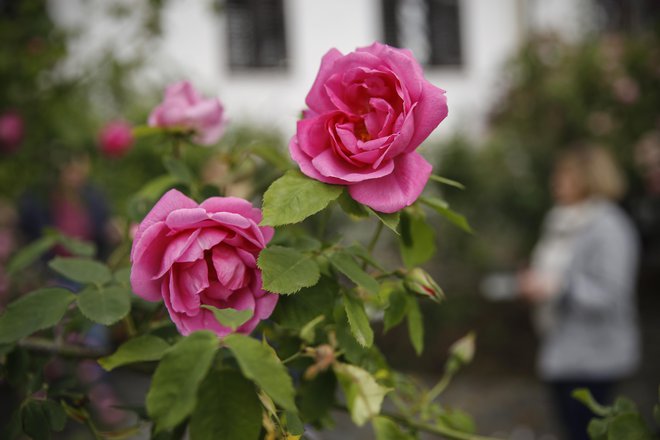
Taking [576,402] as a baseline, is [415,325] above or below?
above

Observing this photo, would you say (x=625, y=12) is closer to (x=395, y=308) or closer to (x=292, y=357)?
(x=395, y=308)

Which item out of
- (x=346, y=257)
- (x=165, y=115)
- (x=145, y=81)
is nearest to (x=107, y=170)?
(x=145, y=81)

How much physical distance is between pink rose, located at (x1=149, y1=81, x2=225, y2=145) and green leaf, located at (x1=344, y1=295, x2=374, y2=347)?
342mm

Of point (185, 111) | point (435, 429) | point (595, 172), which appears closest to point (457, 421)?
point (435, 429)

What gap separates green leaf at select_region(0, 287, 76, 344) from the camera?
1.79 ft

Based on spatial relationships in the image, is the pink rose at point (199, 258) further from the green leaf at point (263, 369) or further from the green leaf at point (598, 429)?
the green leaf at point (598, 429)

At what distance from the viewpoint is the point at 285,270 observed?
499 millimetres

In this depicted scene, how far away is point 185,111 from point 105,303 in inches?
10.8

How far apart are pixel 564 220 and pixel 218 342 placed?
8.64 ft

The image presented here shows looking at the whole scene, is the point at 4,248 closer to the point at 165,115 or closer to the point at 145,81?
the point at 145,81

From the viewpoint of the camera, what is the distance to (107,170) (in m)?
4.47

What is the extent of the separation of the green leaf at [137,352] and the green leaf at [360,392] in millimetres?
160

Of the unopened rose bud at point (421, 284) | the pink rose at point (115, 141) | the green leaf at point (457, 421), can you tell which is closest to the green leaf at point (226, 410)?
the unopened rose bud at point (421, 284)

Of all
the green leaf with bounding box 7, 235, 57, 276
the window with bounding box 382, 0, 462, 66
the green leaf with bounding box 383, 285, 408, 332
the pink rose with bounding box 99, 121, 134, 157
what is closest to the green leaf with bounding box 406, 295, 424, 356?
the green leaf with bounding box 383, 285, 408, 332
